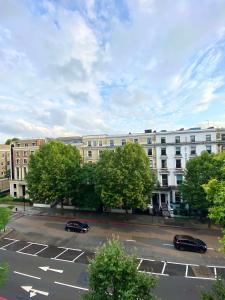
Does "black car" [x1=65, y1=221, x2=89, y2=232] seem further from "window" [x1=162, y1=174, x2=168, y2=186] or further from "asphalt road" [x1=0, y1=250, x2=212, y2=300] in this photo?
"window" [x1=162, y1=174, x2=168, y2=186]

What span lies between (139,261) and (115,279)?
51.8ft

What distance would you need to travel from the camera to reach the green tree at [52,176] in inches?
1747

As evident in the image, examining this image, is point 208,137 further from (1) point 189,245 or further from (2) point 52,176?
(2) point 52,176

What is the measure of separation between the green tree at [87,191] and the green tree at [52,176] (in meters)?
1.06

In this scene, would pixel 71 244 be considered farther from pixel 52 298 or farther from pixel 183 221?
pixel 183 221

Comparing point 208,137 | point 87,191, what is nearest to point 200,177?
point 208,137

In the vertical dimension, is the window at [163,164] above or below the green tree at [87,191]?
above

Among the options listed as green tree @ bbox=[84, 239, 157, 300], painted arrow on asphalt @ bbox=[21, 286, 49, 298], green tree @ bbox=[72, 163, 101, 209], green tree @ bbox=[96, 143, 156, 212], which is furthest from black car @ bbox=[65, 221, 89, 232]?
green tree @ bbox=[84, 239, 157, 300]

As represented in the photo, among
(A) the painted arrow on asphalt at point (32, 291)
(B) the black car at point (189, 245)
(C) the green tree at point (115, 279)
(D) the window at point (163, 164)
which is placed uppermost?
(D) the window at point (163, 164)

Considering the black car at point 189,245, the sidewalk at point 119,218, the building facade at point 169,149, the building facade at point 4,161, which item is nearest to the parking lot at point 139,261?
the black car at point 189,245

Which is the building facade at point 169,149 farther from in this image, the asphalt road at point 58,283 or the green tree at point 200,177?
the asphalt road at point 58,283

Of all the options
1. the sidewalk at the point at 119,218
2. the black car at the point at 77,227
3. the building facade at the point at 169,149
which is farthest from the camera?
the building facade at the point at 169,149

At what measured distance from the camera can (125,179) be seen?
39000 millimetres

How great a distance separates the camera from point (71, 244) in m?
33.8
